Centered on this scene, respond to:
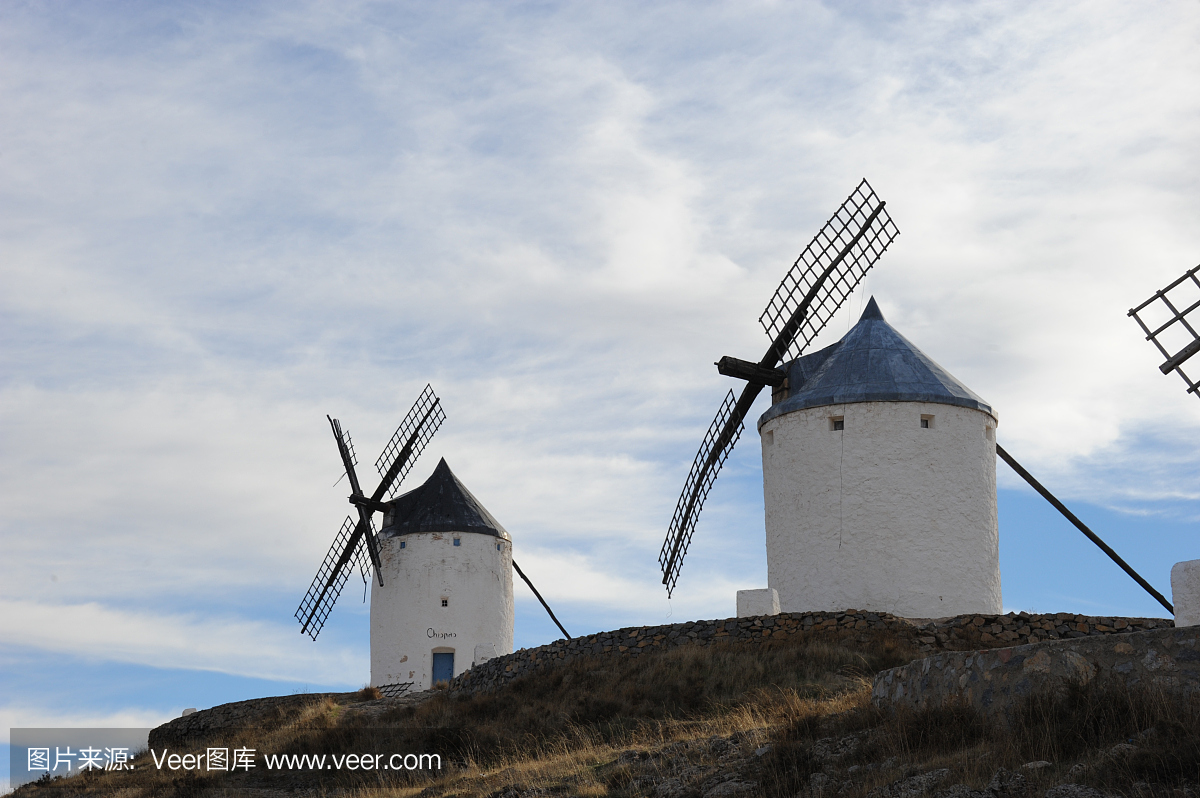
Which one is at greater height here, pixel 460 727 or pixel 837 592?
pixel 837 592

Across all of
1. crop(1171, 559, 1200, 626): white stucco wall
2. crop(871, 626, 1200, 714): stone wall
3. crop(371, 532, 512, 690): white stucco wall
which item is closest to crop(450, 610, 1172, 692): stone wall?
crop(1171, 559, 1200, 626): white stucco wall

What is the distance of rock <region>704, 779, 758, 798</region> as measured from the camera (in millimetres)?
7676

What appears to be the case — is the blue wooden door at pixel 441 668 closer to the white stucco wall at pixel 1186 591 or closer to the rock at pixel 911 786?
the white stucco wall at pixel 1186 591

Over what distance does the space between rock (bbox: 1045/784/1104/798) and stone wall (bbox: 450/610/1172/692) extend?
8.33 m

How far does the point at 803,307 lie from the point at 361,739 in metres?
9.91

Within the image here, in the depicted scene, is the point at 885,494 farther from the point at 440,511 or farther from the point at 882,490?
the point at 440,511

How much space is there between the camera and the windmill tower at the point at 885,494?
54.4 ft

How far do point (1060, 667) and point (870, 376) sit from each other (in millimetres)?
10365

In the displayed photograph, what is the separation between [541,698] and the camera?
1499 centimetres

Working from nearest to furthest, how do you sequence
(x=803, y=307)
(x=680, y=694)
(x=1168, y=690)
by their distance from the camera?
1. (x=1168, y=690)
2. (x=680, y=694)
3. (x=803, y=307)

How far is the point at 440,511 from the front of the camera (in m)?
24.3

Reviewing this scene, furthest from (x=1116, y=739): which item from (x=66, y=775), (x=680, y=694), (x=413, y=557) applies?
(x=413, y=557)

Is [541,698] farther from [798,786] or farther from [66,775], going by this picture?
[798,786]

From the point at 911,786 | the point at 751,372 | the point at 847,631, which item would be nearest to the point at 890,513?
the point at 847,631
